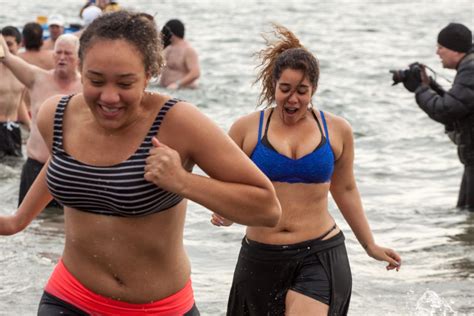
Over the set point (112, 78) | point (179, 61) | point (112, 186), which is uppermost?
point (112, 78)

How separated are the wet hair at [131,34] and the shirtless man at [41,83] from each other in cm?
529

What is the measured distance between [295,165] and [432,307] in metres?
2.62

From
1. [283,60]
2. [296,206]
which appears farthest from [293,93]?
[296,206]

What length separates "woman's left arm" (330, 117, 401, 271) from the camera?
5.48m

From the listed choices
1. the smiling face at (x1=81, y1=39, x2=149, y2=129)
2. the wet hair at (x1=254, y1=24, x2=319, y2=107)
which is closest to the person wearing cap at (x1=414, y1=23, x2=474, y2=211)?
the wet hair at (x1=254, y1=24, x2=319, y2=107)

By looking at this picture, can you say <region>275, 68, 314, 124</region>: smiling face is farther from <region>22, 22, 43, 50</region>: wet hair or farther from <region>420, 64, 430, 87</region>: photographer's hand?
<region>22, 22, 43, 50</region>: wet hair

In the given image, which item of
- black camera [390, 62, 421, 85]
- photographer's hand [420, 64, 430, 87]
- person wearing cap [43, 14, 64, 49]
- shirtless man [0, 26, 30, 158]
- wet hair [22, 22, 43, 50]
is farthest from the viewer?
person wearing cap [43, 14, 64, 49]

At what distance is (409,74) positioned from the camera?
947 cm

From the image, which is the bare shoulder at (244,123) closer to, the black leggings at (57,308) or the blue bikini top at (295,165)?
the blue bikini top at (295,165)

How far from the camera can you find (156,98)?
3.52 metres

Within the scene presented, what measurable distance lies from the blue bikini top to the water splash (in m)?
2.43

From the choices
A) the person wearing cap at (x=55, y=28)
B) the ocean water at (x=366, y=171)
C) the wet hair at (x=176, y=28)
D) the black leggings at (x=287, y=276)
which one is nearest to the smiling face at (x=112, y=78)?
the ocean water at (x=366, y=171)

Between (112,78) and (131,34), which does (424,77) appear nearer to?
(131,34)

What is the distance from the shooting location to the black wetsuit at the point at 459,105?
942 centimetres
